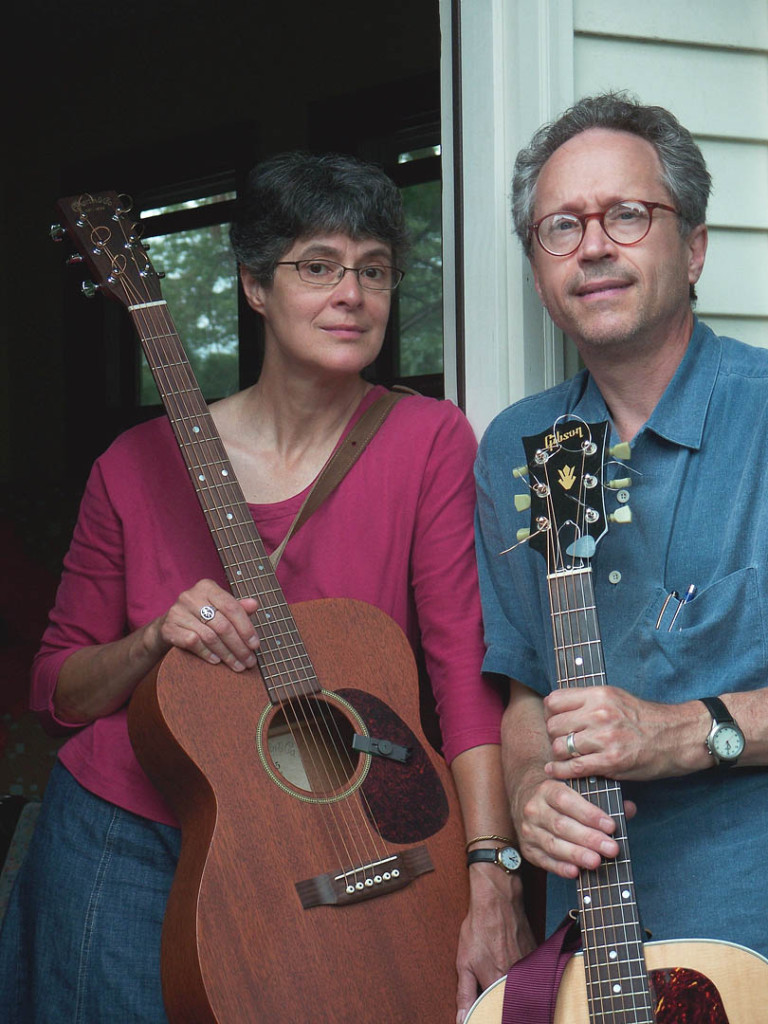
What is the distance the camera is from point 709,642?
173cm

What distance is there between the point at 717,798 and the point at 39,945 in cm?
120

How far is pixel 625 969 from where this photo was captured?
4.84 feet

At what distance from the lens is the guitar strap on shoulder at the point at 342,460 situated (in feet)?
7.06

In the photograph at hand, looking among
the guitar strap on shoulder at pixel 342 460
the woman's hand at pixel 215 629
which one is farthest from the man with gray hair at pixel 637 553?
the woman's hand at pixel 215 629

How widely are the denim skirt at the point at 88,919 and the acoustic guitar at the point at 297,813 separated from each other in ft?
0.75

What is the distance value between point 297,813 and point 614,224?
41.7 inches

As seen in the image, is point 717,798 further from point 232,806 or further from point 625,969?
point 232,806

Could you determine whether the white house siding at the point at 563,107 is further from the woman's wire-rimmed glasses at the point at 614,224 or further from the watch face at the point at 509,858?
the watch face at the point at 509,858

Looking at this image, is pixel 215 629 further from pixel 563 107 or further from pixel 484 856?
pixel 563 107

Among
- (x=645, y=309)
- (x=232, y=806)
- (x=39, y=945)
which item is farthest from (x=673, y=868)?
(x=39, y=945)

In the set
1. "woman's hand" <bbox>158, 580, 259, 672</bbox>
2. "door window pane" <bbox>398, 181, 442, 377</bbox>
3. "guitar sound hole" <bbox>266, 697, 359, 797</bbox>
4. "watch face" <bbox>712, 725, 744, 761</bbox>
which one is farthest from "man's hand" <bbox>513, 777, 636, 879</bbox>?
"door window pane" <bbox>398, 181, 442, 377</bbox>

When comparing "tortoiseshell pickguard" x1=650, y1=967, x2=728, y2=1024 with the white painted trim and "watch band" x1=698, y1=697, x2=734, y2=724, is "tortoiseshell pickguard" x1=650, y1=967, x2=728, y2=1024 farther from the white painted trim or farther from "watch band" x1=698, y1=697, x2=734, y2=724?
the white painted trim

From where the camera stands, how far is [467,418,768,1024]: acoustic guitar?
144 centimetres

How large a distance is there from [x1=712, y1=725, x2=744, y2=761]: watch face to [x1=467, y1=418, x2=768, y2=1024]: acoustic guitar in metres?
0.14
